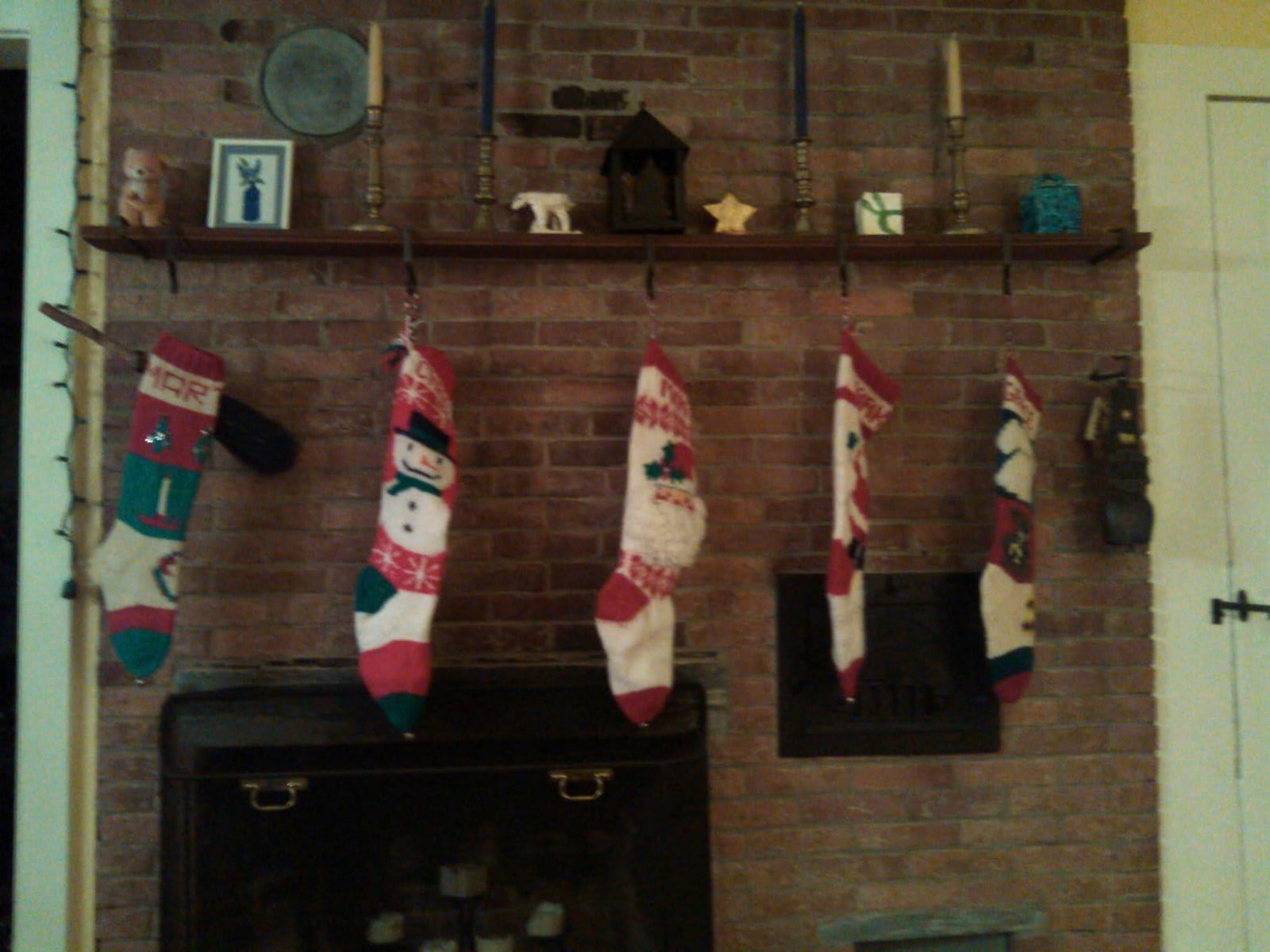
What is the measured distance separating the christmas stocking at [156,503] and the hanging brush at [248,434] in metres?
0.06

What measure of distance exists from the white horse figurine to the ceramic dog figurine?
67cm

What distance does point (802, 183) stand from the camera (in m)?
1.68

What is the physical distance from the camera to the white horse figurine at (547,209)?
164 cm

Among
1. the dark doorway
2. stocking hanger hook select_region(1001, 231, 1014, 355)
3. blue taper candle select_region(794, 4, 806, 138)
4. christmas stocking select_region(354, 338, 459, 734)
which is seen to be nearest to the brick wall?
stocking hanger hook select_region(1001, 231, 1014, 355)

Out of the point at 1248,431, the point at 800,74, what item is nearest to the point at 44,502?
the point at 800,74

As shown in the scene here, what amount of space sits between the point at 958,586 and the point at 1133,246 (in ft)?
2.52

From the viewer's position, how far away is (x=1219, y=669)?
1800 millimetres

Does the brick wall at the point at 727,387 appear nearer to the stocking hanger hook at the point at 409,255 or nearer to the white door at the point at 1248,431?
the stocking hanger hook at the point at 409,255

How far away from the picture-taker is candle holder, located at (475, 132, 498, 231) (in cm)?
162

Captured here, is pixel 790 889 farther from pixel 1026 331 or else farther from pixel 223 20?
pixel 223 20

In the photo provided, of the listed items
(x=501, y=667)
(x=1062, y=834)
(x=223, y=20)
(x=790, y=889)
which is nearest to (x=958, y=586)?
(x=1062, y=834)

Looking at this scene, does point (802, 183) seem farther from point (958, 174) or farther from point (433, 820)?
point (433, 820)

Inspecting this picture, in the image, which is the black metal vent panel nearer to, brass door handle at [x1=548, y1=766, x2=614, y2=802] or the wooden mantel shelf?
brass door handle at [x1=548, y1=766, x2=614, y2=802]

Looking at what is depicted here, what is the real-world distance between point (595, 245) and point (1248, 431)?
1490 mm
